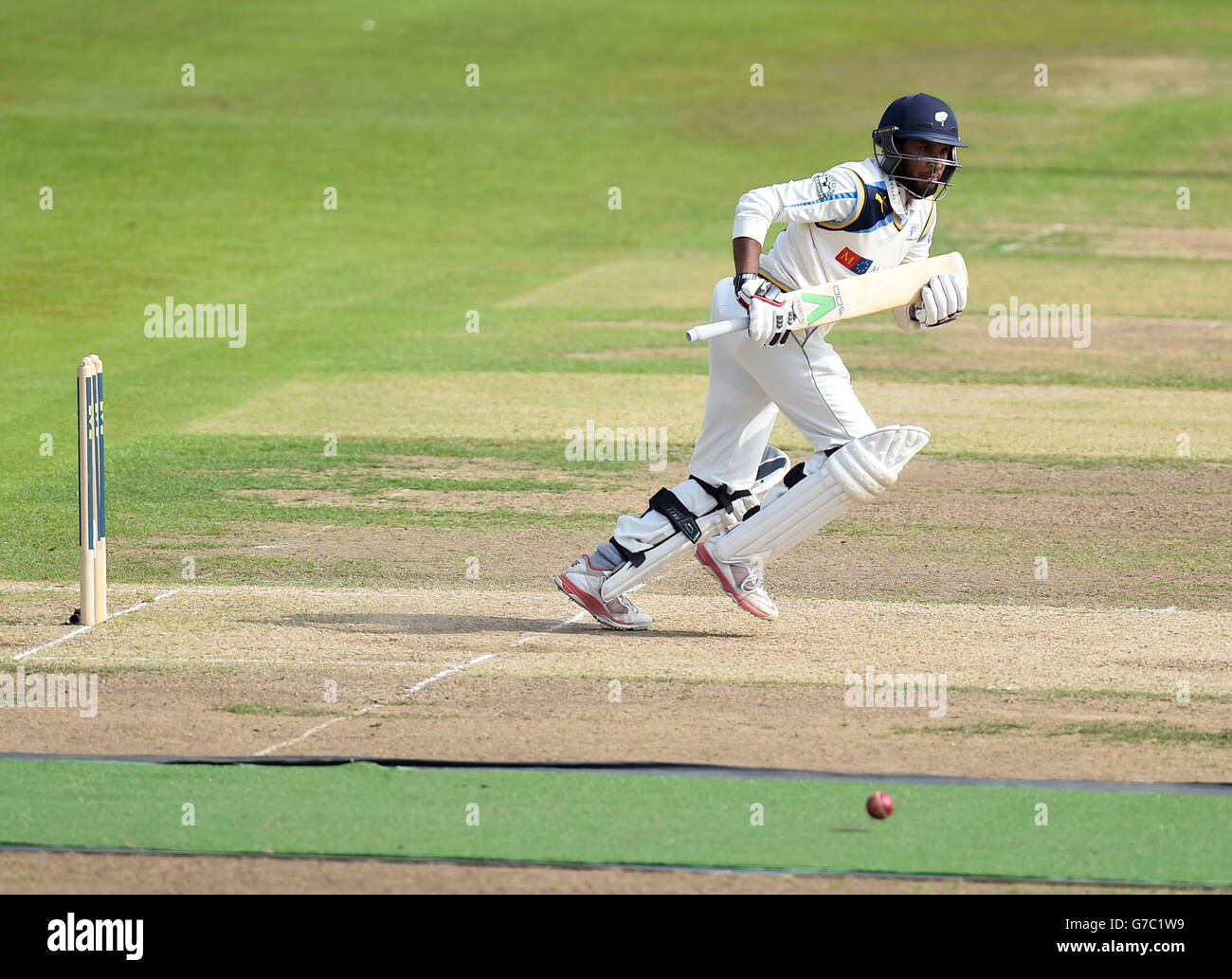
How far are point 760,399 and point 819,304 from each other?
0.64 metres

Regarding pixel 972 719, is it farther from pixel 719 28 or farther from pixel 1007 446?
pixel 719 28

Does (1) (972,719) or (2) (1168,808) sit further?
(1) (972,719)

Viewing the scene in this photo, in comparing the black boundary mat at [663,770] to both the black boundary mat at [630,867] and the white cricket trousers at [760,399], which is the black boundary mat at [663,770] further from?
the white cricket trousers at [760,399]

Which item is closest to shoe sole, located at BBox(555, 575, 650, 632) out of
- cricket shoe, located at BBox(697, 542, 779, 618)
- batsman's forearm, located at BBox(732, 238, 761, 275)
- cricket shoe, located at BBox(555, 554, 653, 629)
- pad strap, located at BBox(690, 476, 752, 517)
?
cricket shoe, located at BBox(555, 554, 653, 629)

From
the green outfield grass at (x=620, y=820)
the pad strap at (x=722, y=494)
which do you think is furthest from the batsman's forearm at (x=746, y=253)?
the green outfield grass at (x=620, y=820)

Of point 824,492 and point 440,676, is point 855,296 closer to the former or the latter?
point 824,492

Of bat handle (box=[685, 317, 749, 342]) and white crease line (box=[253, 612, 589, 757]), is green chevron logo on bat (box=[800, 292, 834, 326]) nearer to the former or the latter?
bat handle (box=[685, 317, 749, 342])

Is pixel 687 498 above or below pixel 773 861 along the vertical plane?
above

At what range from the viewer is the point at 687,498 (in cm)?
863

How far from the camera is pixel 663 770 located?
21.9ft

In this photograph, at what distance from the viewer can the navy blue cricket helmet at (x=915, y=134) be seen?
27.1 feet

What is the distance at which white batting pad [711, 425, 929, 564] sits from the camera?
8211 mm
